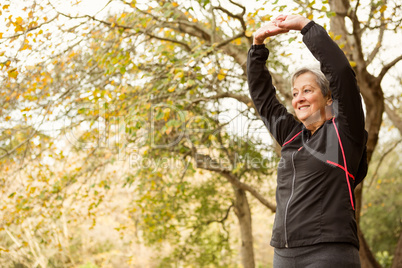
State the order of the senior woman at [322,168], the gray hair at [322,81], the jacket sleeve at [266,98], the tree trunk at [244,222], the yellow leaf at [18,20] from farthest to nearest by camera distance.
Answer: the tree trunk at [244,222] < the yellow leaf at [18,20] < the jacket sleeve at [266,98] < the gray hair at [322,81] < the senior woman at [322,168]

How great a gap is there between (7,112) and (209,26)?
10.0 ft

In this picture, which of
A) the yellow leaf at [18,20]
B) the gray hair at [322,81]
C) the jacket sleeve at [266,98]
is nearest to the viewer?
the gray hair at [322,81]

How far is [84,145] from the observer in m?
6.00

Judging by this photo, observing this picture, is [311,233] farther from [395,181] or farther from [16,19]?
[395,181]

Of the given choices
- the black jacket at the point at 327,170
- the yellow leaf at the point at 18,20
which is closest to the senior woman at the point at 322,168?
the black jacket at the point at 327,170

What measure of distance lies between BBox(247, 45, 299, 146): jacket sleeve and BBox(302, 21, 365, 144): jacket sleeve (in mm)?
414

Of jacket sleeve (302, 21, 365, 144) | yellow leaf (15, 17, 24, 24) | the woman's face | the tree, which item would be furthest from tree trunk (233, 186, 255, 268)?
jacket sleeve (302, 21, 365, 144)

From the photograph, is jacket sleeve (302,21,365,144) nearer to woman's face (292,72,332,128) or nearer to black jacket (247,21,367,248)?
black jacket (247,21,367,248)

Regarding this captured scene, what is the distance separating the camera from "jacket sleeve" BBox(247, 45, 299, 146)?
6.70ft

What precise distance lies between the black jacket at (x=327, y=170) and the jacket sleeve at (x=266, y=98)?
278 millimetres

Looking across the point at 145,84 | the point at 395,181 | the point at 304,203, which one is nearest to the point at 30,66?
the point at 145,84

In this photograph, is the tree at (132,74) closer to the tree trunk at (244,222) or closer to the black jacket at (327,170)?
the black jacket at (327,170)

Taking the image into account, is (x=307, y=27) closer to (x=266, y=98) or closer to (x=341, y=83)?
(x=341, y=83)

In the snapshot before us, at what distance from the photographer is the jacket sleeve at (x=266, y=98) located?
80.4 inches
